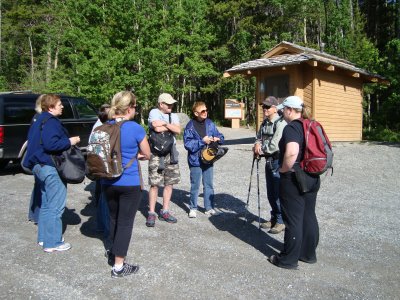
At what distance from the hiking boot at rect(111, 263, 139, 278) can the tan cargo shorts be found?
5.39 feet

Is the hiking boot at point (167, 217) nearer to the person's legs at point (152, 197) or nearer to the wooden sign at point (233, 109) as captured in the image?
the person's legs at point (152, 197)

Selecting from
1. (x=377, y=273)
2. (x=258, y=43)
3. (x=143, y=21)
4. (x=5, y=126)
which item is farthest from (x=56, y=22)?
(x=377, y=273)

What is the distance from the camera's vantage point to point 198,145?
5.45m

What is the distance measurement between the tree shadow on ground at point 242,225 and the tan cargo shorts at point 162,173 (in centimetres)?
90

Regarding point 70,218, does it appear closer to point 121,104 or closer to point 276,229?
point 121,104

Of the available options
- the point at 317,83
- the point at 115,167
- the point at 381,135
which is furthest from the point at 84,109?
the point at 381,135

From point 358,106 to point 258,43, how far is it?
1698 centimetres

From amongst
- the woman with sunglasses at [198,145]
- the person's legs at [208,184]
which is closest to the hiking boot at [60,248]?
the woman with sunglasses at [198,145]

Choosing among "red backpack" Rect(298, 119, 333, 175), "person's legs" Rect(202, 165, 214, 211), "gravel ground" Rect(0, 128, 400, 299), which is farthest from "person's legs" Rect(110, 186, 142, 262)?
"person's legs" Rect(202, 165, 214, 211)

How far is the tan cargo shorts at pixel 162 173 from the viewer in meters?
5.13

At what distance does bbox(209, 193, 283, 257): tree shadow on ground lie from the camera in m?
4.46

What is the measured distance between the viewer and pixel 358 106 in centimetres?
1608

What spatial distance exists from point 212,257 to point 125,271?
3.25 feet

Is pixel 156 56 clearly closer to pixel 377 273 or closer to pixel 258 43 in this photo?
pixel 258 43
